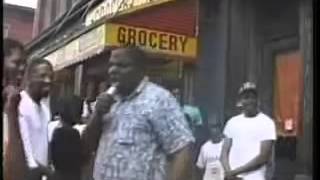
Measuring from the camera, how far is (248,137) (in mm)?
4664

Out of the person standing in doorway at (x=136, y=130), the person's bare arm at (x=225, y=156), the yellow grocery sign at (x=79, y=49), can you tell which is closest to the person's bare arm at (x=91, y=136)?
the person standing in doorway at (x=136, y=130)

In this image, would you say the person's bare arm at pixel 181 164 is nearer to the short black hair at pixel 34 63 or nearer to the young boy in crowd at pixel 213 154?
the young boy in crowd at pixel 213 154

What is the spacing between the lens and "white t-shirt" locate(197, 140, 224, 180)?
14.9ft

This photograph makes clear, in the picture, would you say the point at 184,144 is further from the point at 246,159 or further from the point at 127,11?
the point at 127,11

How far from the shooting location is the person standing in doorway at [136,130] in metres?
4.41

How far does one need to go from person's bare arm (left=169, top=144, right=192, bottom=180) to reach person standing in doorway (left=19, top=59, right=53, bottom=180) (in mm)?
670

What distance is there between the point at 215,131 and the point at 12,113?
114cm

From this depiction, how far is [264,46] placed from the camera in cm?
470

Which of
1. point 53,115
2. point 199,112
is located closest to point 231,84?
point 199,112

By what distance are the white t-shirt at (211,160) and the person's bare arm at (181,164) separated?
84mm

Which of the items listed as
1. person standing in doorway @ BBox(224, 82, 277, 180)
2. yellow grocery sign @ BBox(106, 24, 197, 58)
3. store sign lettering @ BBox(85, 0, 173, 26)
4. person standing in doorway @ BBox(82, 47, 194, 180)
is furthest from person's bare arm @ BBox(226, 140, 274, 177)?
store sign lettering @ BBox(85, 0, 173, 26)

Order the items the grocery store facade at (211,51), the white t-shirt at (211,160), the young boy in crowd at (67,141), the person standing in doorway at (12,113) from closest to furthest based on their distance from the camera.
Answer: the person standing in doorway at (12,113) → the young boy in crowd at (67,141) → the grocery store facade at (211,51) → the white t-shirt at (211,160)

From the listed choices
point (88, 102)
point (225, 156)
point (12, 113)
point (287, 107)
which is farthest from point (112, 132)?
point (287, 107)

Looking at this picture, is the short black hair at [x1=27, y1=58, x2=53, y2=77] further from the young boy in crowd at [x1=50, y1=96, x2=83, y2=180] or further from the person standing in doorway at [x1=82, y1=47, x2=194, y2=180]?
the person standing in doorway at [x1=82, y1=47, x2=194, y2=180]
